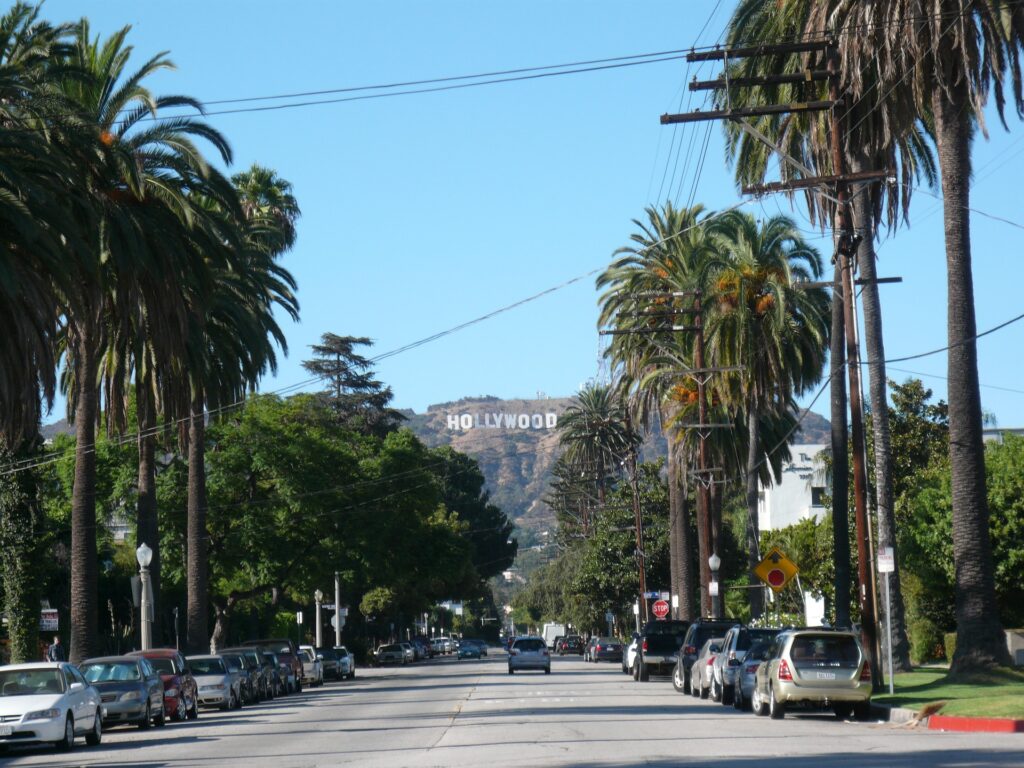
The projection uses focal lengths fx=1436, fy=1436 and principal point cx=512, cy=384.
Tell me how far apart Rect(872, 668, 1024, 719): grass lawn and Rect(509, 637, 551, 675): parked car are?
27759 millimetres

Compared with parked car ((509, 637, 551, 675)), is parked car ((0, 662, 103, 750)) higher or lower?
higher

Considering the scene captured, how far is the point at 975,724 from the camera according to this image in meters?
22.4

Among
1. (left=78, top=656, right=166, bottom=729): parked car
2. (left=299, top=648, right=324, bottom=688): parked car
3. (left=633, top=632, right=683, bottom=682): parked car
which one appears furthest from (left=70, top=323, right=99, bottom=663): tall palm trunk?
(left=633, top=632, right=683, bottom=682): parked car

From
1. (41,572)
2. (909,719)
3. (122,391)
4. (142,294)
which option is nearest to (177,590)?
(41,572)

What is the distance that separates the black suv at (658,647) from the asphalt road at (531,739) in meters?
11.0

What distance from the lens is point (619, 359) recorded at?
66.1 meters

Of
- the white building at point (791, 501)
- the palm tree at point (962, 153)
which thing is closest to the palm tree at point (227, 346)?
the palm tree at point (962, 153)

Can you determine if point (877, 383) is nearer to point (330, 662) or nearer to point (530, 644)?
point (530, 644)

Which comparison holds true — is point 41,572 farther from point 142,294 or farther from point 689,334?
point 689,334

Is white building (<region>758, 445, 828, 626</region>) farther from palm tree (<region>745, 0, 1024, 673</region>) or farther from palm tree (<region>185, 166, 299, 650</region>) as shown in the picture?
palm tree (<region>745, 0, 1024, 673</region>)

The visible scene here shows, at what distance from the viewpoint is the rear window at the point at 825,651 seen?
26.3 metres

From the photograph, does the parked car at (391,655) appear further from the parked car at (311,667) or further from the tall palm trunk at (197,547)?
the tall palm trunk at (197,547)

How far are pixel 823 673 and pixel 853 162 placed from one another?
46.8 ft

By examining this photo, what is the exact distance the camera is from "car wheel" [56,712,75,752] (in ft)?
81.5
